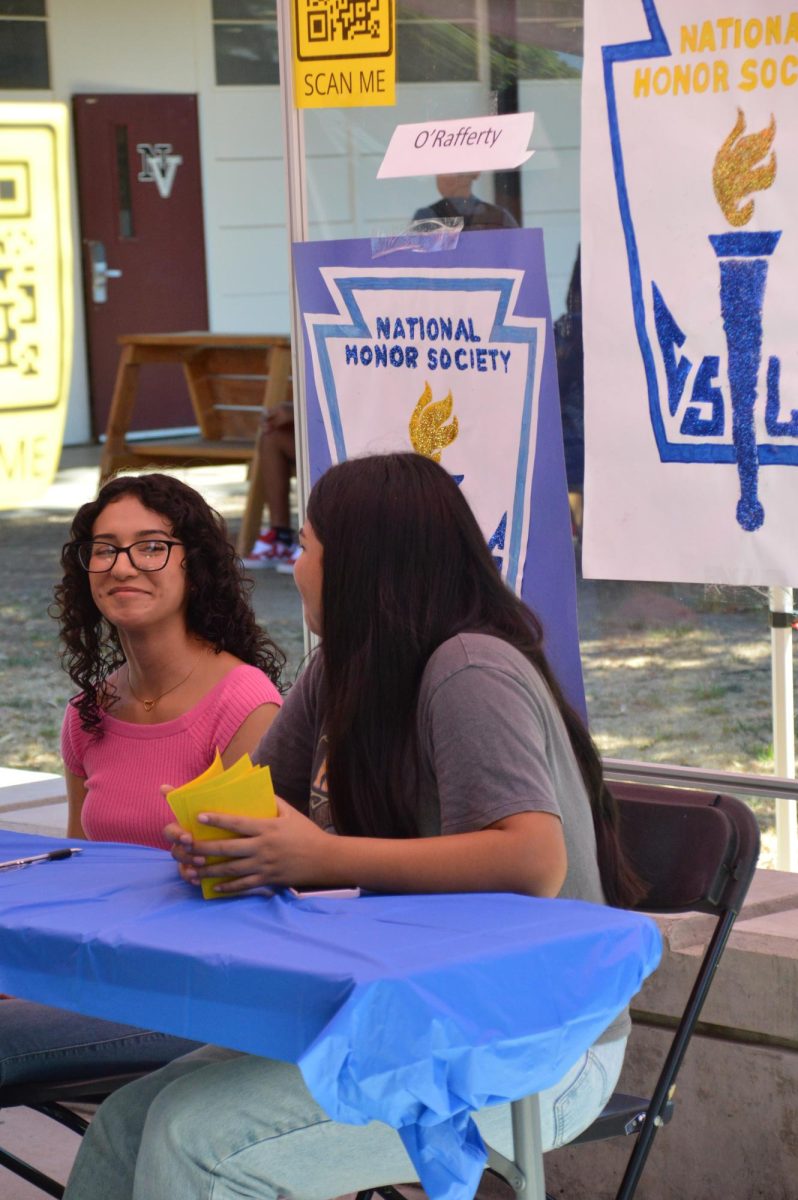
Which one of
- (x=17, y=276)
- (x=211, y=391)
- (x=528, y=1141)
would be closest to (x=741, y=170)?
(x=528, y=1141)

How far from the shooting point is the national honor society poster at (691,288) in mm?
2711

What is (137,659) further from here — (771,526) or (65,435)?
(65,435)

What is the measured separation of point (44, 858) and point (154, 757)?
20.9 inches

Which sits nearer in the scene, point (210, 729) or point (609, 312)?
point (210, 729)

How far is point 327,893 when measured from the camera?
1805 millimetres

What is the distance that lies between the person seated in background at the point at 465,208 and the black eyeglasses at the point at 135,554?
87 cm

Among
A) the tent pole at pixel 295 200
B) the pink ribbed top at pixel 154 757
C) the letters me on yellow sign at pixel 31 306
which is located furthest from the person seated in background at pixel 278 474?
the pink ribbed top at pixel 154 757

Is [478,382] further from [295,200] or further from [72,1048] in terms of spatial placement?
[72,1048]

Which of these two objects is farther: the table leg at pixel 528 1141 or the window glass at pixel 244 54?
the window glass at pixel 244 54

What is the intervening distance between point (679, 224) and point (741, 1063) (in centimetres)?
131

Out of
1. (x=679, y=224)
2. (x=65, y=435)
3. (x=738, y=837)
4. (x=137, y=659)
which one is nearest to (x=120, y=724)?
(x=137, y=659)

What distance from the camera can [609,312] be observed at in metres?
2.92

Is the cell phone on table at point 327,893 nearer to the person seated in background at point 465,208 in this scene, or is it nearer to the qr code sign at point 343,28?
the person seated in background at point 465,208

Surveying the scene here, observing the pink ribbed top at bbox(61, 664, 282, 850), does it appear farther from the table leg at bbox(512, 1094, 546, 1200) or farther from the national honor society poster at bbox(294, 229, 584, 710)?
the table leg at bbox(512, 1094, 546, 1200)
